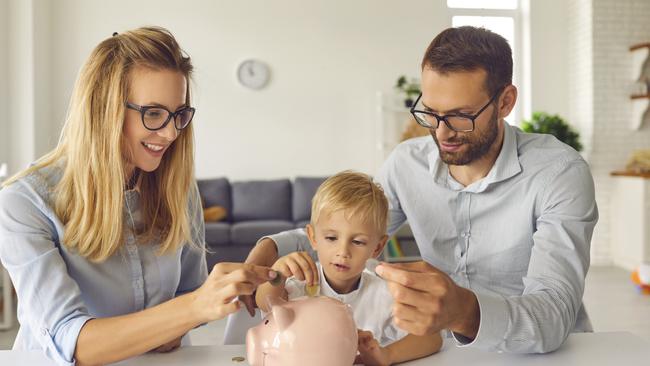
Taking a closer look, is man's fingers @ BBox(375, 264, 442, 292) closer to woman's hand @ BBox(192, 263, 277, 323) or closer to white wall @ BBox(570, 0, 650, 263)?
woman's hand @ BBox(192, 263, 277, 323)

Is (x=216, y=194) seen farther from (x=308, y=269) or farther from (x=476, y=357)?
(x=476, y=357)

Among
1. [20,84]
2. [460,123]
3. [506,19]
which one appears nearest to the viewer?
[460,123]

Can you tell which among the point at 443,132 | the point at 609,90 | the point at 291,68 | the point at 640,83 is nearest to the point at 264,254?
the point at 443,132

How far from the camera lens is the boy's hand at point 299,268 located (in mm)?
1413

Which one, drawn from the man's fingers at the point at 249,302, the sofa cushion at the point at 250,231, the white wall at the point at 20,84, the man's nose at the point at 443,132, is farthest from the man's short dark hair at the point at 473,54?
the white wall at the point at 20,84

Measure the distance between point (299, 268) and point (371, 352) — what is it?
0.26m

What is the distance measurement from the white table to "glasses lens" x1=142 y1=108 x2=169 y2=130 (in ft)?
1.59

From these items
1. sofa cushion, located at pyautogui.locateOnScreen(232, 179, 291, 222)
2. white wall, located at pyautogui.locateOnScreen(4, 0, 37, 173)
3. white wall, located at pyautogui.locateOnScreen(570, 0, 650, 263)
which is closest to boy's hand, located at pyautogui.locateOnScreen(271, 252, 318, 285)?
sofa cushion, located at pyautogui.locateOnScreen(232, 179, 291, 222)

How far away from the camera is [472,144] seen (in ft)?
5.63

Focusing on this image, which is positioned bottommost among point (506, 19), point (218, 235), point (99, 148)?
point (218, 235)

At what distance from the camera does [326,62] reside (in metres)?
7.05

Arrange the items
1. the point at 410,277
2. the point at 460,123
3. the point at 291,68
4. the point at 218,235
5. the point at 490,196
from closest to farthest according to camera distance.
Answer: the point at 410,277
the point at 460,123
the point at 490,196
the point at 218,235
the point at 291,68

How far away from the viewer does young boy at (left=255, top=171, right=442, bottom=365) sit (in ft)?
4.84

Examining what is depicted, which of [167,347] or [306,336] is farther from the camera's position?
[167,347]
